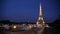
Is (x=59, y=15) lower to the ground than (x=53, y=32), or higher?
higher

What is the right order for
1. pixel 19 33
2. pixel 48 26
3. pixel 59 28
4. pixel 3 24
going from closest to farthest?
pixel 19 33, pixel 59 28, pixel 48 26, pixel 3 24

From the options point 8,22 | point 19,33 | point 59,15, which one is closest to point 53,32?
point 59,15

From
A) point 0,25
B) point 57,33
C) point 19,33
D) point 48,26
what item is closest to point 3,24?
point 0,25

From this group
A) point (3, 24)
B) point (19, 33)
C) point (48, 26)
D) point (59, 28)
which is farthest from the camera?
point (3, 24)

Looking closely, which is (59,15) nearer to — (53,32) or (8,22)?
(53,32)

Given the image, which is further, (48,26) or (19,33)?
(48,26)

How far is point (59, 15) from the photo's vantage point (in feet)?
5.65

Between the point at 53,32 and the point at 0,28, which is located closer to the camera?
the point at 53,32

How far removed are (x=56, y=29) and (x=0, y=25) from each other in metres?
0.75

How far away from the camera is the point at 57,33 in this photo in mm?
1745

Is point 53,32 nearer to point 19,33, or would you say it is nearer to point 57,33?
point 57,33

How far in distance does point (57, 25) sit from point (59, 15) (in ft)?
0.45

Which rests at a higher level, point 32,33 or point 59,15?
point 59,15

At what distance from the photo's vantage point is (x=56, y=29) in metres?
1.70
